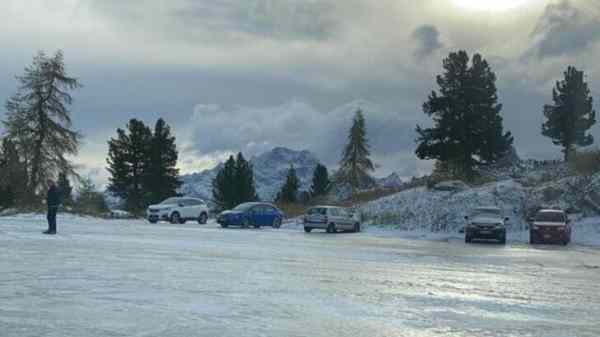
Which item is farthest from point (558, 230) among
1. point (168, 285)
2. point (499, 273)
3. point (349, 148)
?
point (349, 148)

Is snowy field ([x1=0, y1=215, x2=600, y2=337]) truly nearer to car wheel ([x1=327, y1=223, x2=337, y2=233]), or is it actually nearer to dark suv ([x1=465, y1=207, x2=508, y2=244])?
dark suv ([x1=465, y1=207, x2=508, y2=244])

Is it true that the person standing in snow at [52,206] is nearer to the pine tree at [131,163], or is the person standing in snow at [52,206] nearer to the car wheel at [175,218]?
the car wheel at [175,218]

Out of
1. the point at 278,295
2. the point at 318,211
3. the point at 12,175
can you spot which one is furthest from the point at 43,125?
the point at 278,295

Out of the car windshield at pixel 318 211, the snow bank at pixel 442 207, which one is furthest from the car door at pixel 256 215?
the snow bank at pixel 442 207

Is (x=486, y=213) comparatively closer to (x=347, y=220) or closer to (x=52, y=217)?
(x=347, y=220)

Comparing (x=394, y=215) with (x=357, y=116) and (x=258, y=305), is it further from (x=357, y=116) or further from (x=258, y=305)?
(x=357, y=116)

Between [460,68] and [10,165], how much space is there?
120ft

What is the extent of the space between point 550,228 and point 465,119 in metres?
22.8

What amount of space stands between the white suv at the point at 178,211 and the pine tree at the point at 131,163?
3282 cm

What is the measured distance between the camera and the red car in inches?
1468

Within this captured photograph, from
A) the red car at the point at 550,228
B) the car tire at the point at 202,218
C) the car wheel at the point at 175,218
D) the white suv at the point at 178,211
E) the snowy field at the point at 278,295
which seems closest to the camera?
the snowy field at the point at 278,295

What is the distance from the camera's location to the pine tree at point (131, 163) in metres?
81.3

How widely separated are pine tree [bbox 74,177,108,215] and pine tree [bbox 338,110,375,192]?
32660 millimetres

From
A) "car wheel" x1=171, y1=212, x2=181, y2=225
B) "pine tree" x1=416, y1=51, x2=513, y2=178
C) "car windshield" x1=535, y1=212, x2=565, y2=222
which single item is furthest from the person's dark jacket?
"pine tree" x1=416, y1=51, x2=513, y2=178
